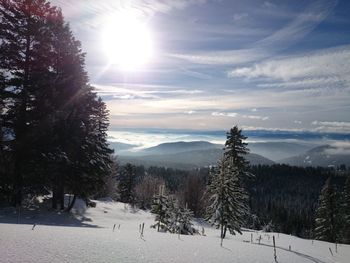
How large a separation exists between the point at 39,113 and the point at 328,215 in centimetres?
4686

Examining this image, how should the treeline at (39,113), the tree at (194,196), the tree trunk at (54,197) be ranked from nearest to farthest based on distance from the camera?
the treeline at (39,113), the tree trunk at (54,197), the tree at (194,196)

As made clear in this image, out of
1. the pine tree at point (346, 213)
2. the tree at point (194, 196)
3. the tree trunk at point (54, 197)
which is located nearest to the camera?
the tree trunk at point (54, 197)

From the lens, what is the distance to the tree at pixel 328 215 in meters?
53.2

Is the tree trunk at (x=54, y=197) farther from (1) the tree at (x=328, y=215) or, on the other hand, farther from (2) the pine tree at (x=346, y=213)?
(2) the pine tree at (x=346, y=213)

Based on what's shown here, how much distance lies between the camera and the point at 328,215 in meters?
53.8

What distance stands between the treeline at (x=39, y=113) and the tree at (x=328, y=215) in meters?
40.4

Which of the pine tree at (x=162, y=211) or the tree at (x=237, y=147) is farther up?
the tree at (x=237, y=147)

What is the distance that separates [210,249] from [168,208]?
19035 mm

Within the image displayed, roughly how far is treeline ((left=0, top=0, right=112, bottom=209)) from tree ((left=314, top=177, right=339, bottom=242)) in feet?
132

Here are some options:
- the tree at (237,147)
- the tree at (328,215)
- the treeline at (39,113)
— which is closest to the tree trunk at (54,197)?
the treeline at (39,113)

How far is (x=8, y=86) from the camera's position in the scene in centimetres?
2667

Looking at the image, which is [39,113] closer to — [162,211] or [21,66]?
[21,66]

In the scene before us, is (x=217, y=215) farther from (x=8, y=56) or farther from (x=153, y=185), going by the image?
(x=153, y=185)

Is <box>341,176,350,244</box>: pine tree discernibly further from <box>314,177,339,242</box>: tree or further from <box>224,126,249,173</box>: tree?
<box>224,126,249,173</box>: tree
